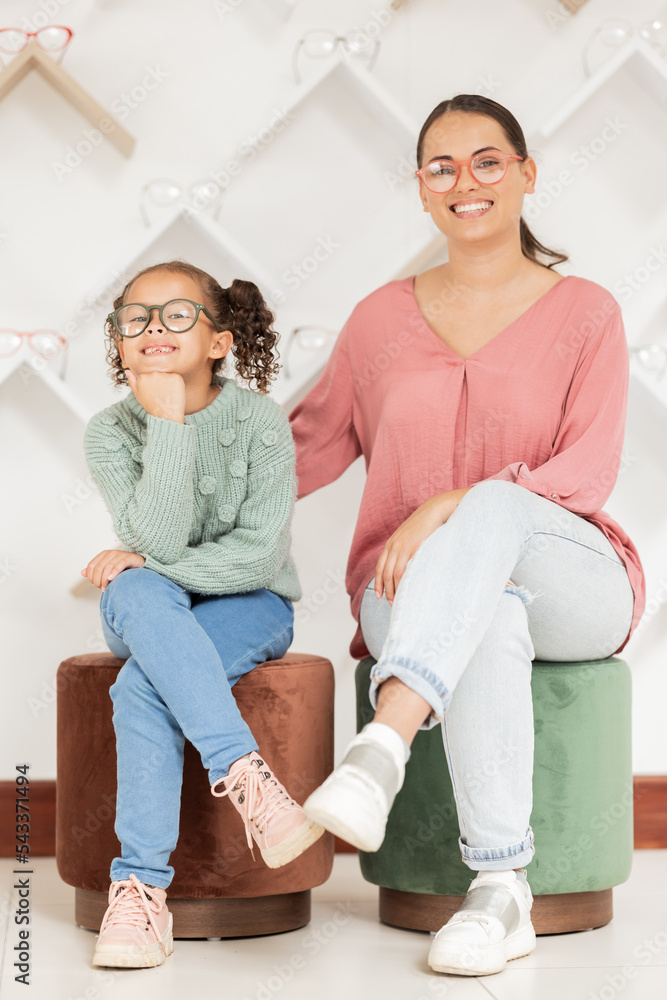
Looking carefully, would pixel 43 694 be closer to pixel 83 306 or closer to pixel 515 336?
pixel 83 306

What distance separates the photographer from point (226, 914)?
1.17m

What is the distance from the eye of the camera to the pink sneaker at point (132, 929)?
1031mm

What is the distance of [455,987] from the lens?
3.20 feet

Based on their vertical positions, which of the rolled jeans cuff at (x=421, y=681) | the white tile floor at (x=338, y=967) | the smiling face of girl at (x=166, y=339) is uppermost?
the smiling face of girl at (x=166, y=339)

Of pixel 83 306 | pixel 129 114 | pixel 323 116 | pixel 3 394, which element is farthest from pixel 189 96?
pixel 3 394

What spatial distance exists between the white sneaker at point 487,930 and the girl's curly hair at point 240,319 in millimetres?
684

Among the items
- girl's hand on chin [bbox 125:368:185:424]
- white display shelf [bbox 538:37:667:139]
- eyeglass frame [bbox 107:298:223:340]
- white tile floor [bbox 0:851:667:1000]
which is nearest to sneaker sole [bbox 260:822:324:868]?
white tile floor [bbox 0:851:667:1000]

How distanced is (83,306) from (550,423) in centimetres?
79

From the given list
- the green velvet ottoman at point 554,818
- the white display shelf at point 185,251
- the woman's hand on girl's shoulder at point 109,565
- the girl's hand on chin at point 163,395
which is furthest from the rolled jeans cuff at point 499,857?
the white display shelf at point 185,251

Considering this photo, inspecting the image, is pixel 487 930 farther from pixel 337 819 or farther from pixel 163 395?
pixel 163 395

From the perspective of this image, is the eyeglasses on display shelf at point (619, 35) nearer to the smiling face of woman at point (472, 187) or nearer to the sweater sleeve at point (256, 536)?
the smiling face of woman at point (472, 187)

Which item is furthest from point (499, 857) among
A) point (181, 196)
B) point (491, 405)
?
point (181, 196)

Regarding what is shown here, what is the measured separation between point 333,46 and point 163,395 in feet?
2.53

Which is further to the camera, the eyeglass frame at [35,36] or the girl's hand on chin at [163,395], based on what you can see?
the eyeglass frame at [35,36]
